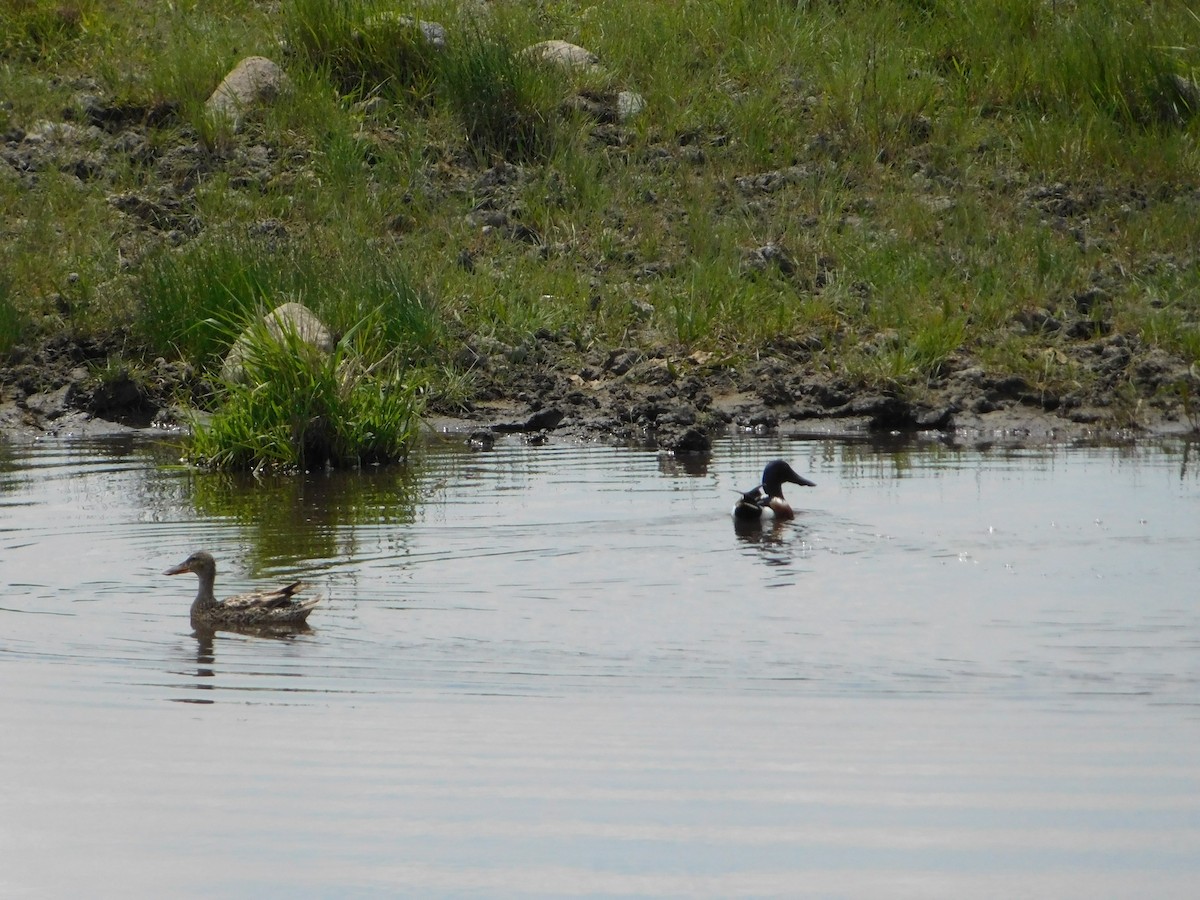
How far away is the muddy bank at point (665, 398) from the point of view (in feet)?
48.7

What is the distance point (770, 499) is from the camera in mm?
11070

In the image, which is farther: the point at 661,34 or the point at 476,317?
the point at 661,34

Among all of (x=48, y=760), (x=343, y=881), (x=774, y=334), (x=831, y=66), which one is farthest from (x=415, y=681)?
(x=831, y=66)

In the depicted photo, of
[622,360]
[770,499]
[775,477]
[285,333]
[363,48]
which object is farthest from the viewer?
[363,48]

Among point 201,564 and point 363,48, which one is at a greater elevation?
point 363,48

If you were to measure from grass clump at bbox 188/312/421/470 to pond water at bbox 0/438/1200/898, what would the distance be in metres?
1.49

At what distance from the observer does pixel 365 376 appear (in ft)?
44.7

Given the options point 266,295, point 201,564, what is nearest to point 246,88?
point 266,295

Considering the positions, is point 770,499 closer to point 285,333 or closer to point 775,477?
point 775,477

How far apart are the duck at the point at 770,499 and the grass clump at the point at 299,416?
2.97 m

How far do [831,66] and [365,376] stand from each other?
8.43 metres

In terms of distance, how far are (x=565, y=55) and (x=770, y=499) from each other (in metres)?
10.6

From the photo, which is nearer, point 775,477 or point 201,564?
point 201,564

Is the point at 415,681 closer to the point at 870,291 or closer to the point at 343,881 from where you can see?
the point at 343,881
